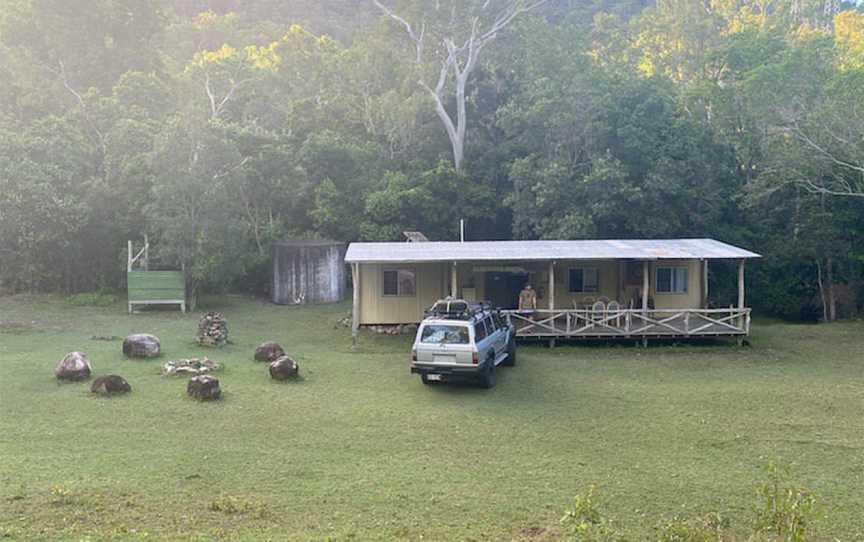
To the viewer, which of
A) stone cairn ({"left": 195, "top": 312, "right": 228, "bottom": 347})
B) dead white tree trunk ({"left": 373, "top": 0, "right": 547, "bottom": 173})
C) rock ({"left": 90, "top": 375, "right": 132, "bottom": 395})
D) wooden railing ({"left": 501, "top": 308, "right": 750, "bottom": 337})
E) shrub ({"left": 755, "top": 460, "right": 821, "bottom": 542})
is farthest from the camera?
dead white tree trunk ({"left": 373, "top": 0, "right": 547, "bottom": 173})

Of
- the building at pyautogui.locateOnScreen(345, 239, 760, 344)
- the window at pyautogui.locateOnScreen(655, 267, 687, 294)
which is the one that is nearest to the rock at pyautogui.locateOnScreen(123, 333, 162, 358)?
the building at pyautogui.locateOnScreen(345, 239, 760, 344)

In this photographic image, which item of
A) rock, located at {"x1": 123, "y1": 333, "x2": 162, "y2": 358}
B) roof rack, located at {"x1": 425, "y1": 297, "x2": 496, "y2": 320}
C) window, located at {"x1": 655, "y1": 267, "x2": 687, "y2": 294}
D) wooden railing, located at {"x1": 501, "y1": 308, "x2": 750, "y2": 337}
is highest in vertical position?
window, located at {"x1": 655, "y1": 267, "x2": 687, "y2": 294}

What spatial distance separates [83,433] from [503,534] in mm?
7084

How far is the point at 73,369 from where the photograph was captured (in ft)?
48.0

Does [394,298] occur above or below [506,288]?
below

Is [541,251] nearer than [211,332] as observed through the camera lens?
No

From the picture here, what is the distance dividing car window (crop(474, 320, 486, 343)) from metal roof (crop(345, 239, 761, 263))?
5051 millimetres

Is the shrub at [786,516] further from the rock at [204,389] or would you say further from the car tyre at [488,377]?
the rock at [204,389]

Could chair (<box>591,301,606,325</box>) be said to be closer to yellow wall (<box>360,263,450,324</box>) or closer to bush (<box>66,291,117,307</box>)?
yellow wall (<box>360,263,450,324</box>)

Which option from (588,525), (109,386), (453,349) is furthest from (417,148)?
(588,525)

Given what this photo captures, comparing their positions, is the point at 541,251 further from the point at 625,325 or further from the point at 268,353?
the point at 268,353

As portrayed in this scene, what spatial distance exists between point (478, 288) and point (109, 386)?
12.0 m

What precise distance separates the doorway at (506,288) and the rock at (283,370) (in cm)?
873

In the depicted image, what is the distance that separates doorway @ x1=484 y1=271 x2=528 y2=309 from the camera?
22609 millimetres
